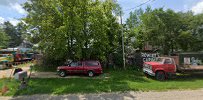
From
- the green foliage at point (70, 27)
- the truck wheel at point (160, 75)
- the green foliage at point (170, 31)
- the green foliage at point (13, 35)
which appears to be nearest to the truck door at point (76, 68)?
the green foliage at point (70, 27)

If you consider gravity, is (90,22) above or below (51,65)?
above

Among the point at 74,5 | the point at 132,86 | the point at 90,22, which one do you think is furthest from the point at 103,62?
the point at 132,86

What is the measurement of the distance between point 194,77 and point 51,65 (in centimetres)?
1499

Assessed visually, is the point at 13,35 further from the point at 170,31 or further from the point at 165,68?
the point at 165,68

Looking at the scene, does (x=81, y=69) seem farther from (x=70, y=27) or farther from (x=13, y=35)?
(x=13, y=35)

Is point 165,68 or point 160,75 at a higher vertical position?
point 165,68

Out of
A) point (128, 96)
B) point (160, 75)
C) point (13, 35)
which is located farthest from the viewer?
point (13, 35)

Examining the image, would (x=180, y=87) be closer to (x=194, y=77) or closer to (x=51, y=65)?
(x=194, y=77)

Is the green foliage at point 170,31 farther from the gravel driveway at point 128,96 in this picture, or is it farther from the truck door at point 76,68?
the gravel driveway at point 128,96

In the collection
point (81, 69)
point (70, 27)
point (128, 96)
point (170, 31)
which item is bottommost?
point (128, 96)

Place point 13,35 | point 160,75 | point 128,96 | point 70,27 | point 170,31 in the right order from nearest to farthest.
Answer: point 128,96 < point 160,75 < point 70,27 < point 170,31 < point 13,35

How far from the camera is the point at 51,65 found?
2712 cm

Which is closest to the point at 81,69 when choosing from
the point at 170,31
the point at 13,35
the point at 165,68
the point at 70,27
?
the point at 70,27

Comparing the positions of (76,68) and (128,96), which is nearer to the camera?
(128,96)
